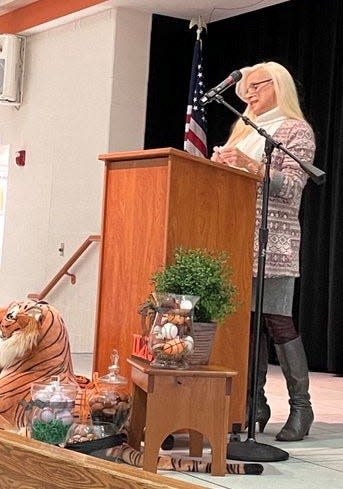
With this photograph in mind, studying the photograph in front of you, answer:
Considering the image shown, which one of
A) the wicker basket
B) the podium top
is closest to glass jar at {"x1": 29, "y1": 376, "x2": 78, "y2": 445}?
the wicker basket

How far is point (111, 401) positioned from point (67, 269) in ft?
14.4

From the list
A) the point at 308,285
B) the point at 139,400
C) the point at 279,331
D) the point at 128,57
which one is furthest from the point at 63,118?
the point at 139,400

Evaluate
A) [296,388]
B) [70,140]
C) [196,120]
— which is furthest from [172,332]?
[70,140]

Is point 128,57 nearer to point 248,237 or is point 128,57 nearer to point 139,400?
point 248,237

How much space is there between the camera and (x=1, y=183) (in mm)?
9141

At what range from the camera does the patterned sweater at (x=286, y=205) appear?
3.65m

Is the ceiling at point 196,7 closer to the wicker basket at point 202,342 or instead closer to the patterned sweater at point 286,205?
the patterned sweater at point 286,205

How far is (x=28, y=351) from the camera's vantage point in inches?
127

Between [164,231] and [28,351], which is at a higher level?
[164,231]

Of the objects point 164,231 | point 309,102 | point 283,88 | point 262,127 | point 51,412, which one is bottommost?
point 51,412

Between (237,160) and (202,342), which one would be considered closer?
(202,342)

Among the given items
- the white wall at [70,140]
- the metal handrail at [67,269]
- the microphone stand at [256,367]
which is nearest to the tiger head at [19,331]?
the microphone stand at [256,367]

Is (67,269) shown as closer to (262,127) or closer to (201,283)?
(262,127)

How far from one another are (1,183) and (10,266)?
45.8 inches
